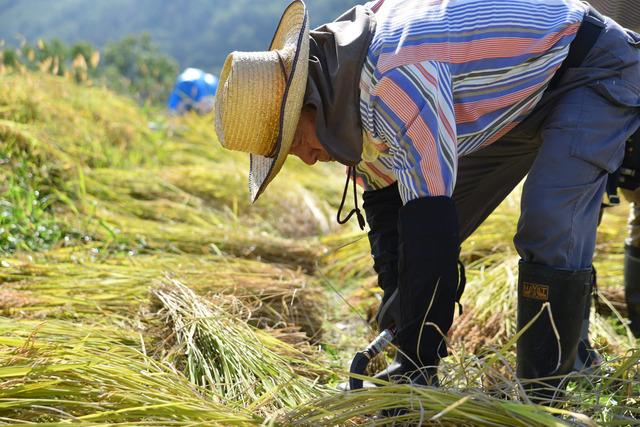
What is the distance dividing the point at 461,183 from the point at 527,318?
0.51 metres

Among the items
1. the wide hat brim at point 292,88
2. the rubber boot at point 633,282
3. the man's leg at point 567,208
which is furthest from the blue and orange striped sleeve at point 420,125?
the rubber boot at point 633,282

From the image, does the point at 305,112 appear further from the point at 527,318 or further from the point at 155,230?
the point at 155,230

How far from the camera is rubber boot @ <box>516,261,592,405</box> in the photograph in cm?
186

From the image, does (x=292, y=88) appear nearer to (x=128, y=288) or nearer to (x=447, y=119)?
(x=447, y=119)

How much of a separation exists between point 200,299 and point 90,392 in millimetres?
871

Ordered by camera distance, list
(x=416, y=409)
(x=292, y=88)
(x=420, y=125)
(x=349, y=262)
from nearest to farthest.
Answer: (x=416, y=409) → (x=420, y=125) → (x=292, y=88) → (x=349, y=262)

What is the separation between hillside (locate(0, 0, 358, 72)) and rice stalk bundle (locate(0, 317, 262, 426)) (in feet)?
198

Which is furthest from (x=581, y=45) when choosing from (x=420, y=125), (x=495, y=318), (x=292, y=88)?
(x=495, y=318)

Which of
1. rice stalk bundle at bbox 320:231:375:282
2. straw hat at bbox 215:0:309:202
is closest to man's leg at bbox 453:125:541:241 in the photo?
straw hat at bbox 215:0:309:202

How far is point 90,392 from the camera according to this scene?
1.55 metres

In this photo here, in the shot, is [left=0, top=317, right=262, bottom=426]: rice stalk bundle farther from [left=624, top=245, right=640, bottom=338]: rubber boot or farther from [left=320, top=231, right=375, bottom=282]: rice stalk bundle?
[left=320, top=231, right=375, bottom=282]: rice stalk bundle

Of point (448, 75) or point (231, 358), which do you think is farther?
point (231, 358)

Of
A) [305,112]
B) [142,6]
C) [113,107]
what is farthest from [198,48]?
[305,112]

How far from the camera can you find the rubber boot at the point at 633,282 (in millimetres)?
2693
